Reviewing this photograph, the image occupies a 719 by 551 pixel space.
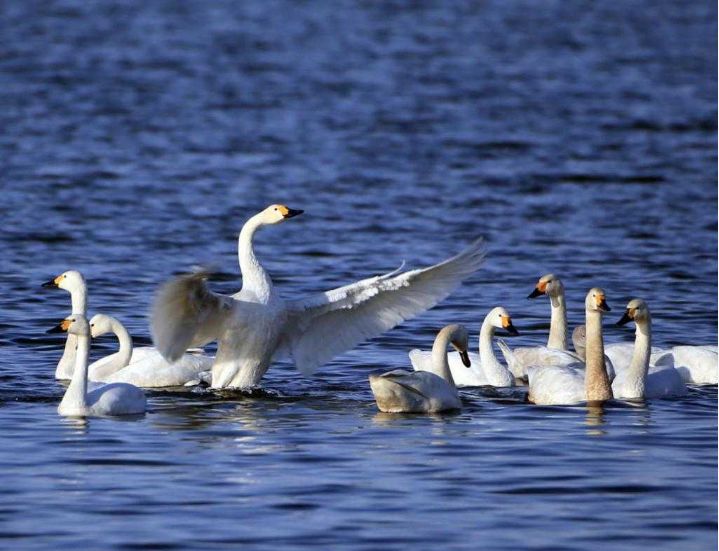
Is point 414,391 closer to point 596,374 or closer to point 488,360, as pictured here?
point 596,374

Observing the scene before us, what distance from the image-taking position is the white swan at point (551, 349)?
1575 centimetres

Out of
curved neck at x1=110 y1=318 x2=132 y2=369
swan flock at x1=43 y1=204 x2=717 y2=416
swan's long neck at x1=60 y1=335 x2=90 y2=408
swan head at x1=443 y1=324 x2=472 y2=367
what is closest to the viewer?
swan's long neck at x1=60 y1=335 x2=90 y2=408

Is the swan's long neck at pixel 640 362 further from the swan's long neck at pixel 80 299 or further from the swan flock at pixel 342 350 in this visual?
the swan's long neck at pixel 80 299

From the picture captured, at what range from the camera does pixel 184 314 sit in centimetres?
1432

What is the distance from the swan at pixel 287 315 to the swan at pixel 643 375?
4.40 feet

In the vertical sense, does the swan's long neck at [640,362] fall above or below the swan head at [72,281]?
below

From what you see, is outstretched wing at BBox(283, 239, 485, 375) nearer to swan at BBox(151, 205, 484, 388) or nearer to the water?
swan at BBox(151, 205, 484, 388)

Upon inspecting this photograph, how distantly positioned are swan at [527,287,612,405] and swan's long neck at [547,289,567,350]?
192 cm

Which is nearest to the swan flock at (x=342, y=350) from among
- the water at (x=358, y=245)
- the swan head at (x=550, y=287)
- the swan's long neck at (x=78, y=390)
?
the swan's long neck at (x=78, y=390)

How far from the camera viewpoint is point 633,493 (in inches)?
442

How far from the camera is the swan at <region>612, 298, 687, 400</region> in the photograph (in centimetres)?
1441

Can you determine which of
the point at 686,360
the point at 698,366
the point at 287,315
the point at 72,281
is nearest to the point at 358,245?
the point at 72,281

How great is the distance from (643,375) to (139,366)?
4057 millimetres

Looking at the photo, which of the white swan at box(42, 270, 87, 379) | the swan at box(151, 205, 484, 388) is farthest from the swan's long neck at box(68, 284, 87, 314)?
the swan at box(151, 205, 484, 388)
